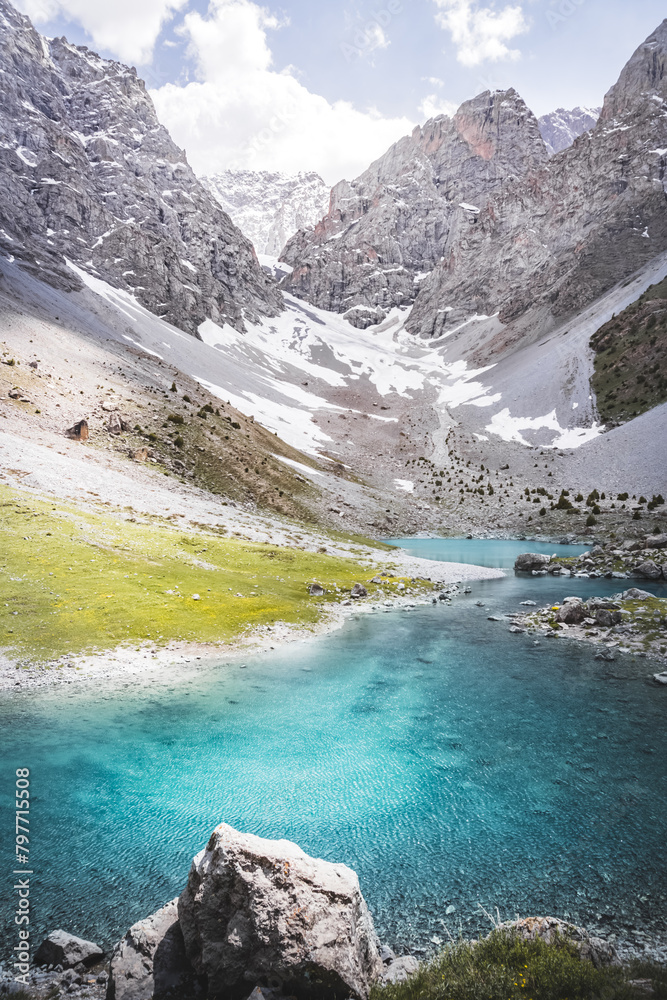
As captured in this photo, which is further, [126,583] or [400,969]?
[126,583]

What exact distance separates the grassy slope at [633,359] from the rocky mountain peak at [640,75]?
115821 millimetres

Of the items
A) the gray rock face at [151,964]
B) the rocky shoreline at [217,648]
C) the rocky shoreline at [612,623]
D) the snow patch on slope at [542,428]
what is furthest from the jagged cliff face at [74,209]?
the gray rock face at [151,964]

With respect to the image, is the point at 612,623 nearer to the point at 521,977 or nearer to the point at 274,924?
the point at 521,977

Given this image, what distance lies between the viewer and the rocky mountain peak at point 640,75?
→ 173 m

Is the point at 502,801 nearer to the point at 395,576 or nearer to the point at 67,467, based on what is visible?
the point at 395,576

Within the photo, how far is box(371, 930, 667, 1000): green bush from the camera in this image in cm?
601

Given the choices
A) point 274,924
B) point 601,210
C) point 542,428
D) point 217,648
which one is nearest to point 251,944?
point 274,924

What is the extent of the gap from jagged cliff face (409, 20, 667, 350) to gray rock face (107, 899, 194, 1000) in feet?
540

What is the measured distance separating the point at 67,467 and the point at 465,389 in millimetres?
119896

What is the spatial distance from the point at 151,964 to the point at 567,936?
6.33m

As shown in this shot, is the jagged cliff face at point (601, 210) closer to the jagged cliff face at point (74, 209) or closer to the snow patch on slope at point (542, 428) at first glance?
the snow patch on slope at point (542, 428)

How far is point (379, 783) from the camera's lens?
1339cm

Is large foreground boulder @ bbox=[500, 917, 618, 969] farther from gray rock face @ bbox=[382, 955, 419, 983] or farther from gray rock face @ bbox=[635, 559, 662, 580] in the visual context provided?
gray rock face @ bbox=[635, 559, 662, 580]

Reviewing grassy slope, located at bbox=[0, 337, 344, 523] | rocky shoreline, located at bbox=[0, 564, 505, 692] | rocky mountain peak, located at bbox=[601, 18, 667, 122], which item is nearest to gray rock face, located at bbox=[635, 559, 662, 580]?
rocky shoreline, located at bbox=[0, 564, 505, 692]
